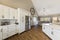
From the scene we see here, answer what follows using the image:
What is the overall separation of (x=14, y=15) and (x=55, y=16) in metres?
8.71

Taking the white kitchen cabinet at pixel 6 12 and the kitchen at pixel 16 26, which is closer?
the kitchen at pixel 16 26

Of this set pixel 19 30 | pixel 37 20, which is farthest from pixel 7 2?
pixel 37 20

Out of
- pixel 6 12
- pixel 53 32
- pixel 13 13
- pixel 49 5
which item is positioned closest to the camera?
pixel 53 32

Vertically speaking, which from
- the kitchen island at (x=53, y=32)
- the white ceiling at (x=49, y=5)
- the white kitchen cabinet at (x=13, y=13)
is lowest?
the kitchen island at (x=53, y=32)

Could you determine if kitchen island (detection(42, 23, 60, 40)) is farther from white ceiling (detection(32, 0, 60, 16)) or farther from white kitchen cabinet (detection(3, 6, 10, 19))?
white ceiling (detection(32, 0, 60, 16))

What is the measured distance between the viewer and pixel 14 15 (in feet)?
22.7

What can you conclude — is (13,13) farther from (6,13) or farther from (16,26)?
(16,26)

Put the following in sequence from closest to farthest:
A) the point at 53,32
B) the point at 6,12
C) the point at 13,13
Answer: the point at 53,32 → the point at 6,12 → the point at 13,13

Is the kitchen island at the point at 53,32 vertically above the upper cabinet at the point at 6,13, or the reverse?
the upper cabinet at the point at 6,13

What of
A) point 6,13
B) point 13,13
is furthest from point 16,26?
point 6,13

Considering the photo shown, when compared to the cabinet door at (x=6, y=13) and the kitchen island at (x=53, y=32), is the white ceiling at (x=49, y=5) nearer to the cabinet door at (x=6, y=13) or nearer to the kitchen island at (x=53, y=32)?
the kitchen island at (x=53, y=32)

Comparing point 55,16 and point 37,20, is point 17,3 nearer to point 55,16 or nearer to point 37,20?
point 55,16

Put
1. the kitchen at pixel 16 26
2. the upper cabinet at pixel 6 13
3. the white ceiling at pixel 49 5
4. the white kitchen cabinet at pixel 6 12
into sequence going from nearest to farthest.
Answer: the kitchen at pixel 16 26, the upper cabinet at pixel 6 13, the white kitchen cabinet at pixel 6 12, the white ceiling at pixel 49 5

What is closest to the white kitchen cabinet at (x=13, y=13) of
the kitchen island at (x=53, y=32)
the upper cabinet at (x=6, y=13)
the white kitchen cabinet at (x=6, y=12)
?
the upper cabinet at (x=6, y=13)
